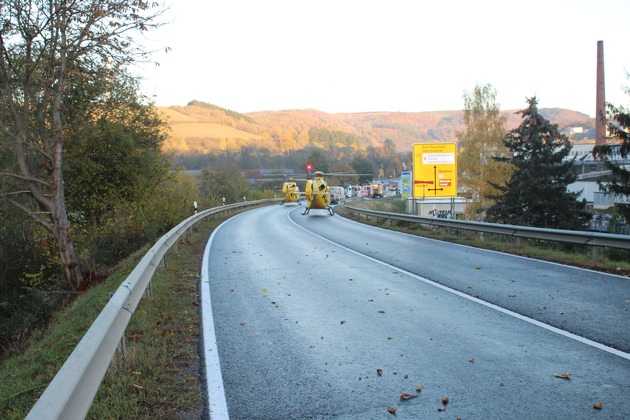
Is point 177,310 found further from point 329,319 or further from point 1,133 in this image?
point 1,133

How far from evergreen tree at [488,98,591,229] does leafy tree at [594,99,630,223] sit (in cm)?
521

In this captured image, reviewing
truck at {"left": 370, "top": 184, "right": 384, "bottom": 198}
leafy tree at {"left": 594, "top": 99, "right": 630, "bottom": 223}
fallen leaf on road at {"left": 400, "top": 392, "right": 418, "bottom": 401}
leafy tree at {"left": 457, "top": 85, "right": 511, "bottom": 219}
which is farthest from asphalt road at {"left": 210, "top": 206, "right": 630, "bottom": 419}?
truck at {"left": 370, "top": 184, "right": 384, "bottom": 198}

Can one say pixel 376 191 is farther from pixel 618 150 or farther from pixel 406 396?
pixel 406 396

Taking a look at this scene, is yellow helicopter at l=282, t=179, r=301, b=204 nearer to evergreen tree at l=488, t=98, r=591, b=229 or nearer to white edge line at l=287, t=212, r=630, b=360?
evergreen tree at l=488, t=98, r=591, b=229

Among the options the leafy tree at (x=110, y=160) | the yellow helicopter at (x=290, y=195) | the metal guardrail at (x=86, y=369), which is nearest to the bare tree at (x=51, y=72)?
the leafy tree at (x=110, y=160)

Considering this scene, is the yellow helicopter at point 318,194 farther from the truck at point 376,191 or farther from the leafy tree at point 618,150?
the truck at point 376,191

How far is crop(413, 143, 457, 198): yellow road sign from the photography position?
33.7 metres

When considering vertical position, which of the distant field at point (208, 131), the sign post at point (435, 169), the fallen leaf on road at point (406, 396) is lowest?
the fallen leaf on road at point (406, 396)

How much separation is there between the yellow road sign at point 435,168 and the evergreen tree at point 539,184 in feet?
14.9

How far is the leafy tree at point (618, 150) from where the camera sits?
84.4 feet

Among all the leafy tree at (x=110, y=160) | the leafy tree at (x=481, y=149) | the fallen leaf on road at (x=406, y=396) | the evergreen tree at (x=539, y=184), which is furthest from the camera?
the leafy tree at (x=481, y=149)

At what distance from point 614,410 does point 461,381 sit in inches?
46.5

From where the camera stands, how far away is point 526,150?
38.3m

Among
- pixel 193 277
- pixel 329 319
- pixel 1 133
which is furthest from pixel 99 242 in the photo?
pixel 329 319
